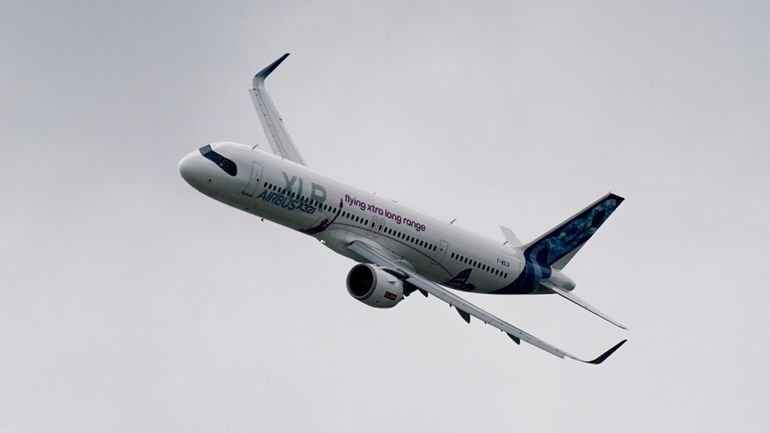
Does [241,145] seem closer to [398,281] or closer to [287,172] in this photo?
[287,172]

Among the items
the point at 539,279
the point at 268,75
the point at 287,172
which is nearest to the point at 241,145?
the point at 287,172

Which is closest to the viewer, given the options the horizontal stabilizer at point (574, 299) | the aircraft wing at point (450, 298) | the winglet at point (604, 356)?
the winglet at point (604, 356)

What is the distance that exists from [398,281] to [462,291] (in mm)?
10970

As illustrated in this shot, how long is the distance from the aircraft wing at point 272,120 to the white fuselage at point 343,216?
31.4 feet

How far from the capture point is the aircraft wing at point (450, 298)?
292 ft

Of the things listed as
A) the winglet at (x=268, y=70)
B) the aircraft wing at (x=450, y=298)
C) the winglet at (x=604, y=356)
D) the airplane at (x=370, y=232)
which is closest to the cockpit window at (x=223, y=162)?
the airplane at (x=370, y=232)

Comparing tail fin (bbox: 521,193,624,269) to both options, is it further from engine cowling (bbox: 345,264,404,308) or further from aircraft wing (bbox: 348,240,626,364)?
engine cowling (bbox: 345,264,404,308)

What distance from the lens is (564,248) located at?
346 ft

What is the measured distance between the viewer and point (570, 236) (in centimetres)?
10581

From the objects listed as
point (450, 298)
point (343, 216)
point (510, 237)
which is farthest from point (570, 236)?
point (343, 216)

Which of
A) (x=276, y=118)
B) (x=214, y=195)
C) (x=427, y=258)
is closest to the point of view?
(x=214, y=195)

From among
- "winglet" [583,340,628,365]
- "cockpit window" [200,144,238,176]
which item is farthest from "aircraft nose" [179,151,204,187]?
"winglet" [583,340,628,365]

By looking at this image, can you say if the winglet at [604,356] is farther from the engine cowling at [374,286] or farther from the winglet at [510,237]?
the winglet at [510,237]

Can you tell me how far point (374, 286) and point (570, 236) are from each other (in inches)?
843
